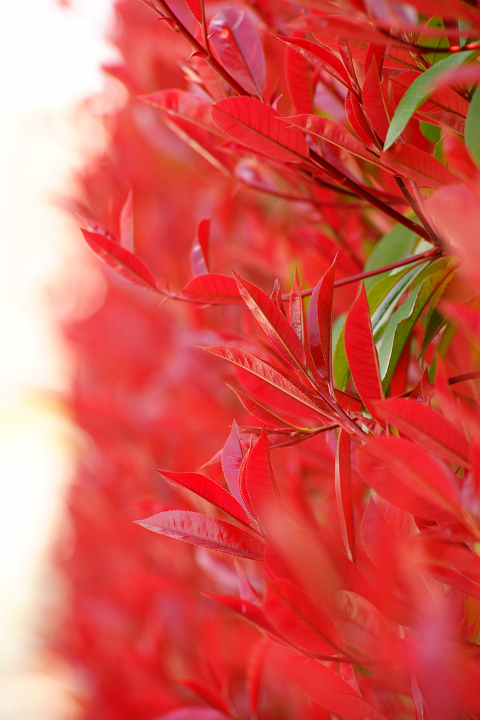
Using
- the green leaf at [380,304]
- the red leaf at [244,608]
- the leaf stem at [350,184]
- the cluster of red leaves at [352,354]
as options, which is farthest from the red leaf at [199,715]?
the leaf stem at [350,184]

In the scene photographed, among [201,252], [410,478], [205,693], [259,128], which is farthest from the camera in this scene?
[205,693]

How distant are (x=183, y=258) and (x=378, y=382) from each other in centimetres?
132

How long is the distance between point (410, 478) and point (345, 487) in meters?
0.09

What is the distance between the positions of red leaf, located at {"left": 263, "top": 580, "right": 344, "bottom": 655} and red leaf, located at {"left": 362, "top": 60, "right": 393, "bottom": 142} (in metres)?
0.25

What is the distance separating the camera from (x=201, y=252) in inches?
17.7

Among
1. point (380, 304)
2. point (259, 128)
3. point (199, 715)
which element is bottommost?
point (199, 715)

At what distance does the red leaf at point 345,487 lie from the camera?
12.0 inches

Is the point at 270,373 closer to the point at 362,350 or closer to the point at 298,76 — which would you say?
the point at 362,350

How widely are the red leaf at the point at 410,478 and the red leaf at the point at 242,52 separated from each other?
27 cm

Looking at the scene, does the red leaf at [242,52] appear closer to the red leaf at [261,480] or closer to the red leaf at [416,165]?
the red leaf at [416,165]

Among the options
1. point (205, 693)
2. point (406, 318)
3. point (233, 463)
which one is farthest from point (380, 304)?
point (205, 693)

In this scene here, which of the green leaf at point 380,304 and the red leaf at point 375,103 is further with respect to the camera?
the green leaf at point 380,304

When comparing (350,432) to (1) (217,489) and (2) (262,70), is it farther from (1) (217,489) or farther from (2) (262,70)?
(2) (262,70)

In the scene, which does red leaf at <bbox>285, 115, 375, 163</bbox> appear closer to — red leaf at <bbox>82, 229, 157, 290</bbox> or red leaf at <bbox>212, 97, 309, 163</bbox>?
red leaf at <bbox>212, 97, 309, 163</bbox>
